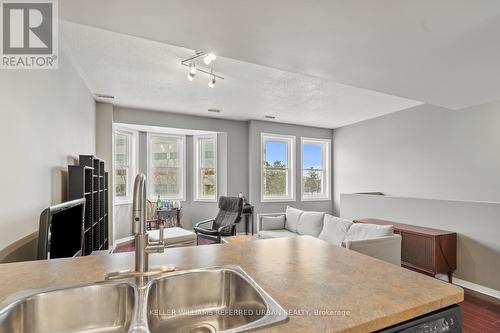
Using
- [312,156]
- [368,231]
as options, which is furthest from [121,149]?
[368,231]

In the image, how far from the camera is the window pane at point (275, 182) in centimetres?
623

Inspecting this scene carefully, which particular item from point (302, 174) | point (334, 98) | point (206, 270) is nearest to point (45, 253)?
point (206, 270)

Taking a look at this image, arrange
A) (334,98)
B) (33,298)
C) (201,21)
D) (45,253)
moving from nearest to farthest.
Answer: (33,298) → (45,253) → (201,21) → (334,98)

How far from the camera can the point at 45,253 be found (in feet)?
4.88

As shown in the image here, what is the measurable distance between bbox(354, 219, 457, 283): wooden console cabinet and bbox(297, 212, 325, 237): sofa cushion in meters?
1.20

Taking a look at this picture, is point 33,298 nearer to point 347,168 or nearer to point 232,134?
point 232,134

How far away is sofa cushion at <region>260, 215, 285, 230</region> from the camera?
15.3 feet

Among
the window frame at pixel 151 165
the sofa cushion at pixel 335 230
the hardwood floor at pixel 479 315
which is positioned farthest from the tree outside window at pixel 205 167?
the hardwood floor at pixel 479 315

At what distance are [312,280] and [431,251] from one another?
118 inches

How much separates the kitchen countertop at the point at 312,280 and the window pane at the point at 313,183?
17.3 ft

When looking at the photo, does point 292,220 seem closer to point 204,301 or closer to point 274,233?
point 274,233

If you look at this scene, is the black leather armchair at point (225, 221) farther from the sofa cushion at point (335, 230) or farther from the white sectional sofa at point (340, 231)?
the sofa cushion at point (335, 230)

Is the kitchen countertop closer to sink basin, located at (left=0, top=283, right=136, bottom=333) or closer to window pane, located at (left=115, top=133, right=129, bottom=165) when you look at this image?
sink basin, located at (left=0, top=283, right=136, bottom=333)

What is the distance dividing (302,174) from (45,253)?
18.7 feet
